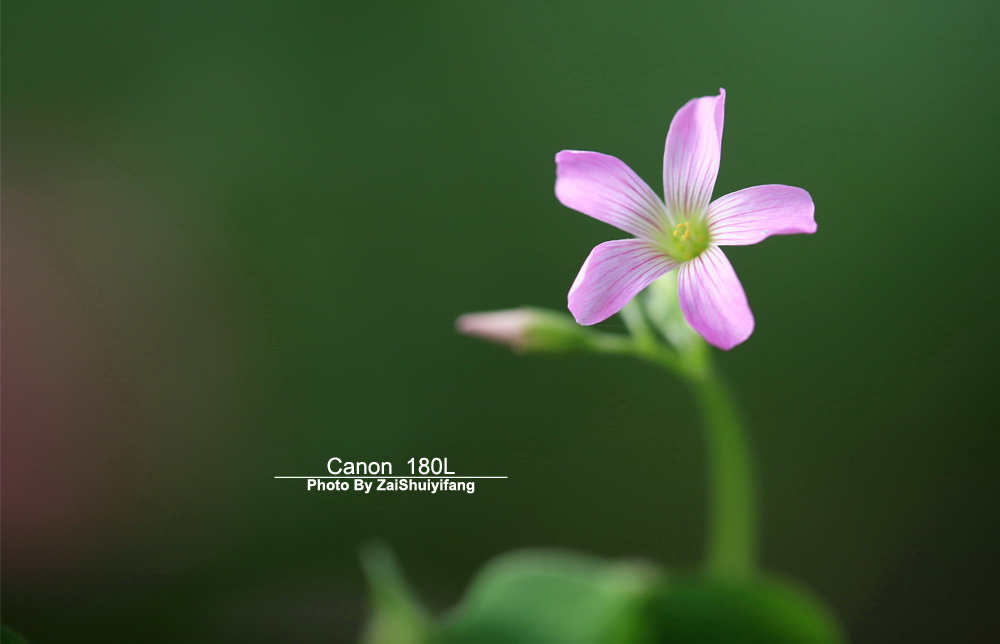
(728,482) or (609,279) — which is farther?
(728,482)

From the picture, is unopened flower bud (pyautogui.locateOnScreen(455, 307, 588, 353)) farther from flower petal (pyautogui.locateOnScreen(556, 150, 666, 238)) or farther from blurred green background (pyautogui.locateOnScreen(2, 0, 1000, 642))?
blurred green background (pyautogui.locateOnScreen(2, 0, 1000, 642))

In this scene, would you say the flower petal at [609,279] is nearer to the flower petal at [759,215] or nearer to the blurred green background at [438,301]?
the flower petal at [759,215]

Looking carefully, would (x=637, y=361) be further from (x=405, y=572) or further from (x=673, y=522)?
(x=405, y=572)

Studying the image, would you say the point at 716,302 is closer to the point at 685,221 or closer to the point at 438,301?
the point at 685,221

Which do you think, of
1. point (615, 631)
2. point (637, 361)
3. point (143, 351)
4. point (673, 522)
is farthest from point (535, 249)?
point (615, 631)

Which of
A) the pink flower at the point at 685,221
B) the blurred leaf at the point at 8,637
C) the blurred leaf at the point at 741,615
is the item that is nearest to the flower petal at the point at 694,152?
the pink flower at the point at 685,221

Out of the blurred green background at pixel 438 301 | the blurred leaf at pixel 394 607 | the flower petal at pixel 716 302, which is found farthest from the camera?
the blurred green background at pixel 438 301

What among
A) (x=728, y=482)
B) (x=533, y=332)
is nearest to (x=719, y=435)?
(x=728, y=482)

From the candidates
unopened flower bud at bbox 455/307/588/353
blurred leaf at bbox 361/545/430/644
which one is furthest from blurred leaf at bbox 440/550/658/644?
unopened flower bud at bbox 455/307/588/353
